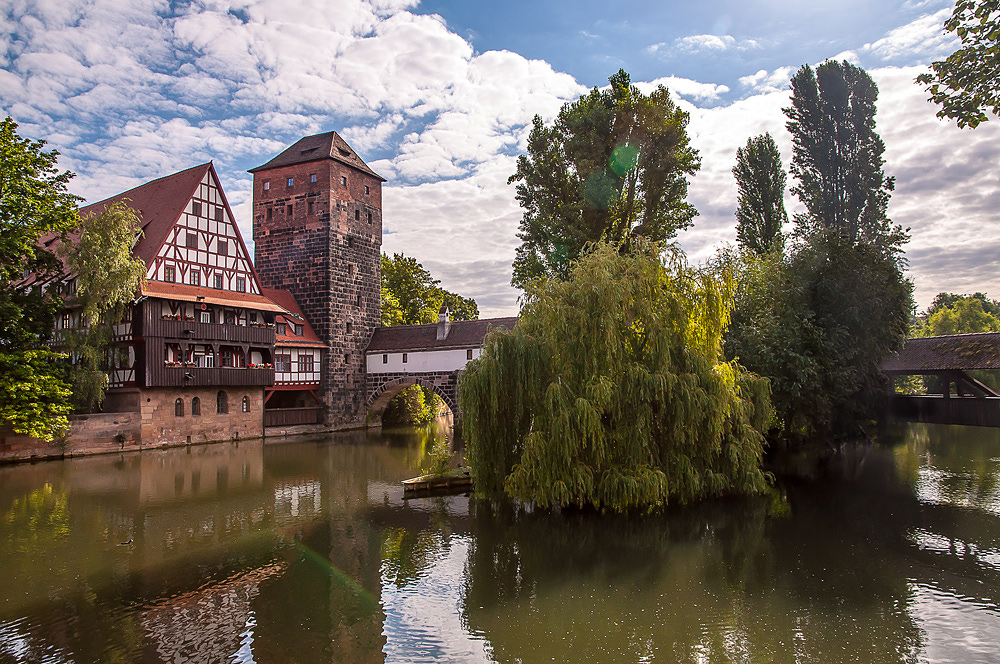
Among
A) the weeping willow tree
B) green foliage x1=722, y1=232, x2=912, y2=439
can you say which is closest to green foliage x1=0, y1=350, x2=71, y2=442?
the weeping willow tree

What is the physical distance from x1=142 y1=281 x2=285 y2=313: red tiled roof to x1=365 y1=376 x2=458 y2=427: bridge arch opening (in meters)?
7.95

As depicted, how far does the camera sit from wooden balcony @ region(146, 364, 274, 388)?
25.8 metres

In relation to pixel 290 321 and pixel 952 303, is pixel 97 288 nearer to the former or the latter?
pixel 290 321

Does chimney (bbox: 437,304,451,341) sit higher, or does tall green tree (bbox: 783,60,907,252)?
tall green tree (bbox: 783,60,907,252)

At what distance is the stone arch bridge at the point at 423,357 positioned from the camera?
1329 inches

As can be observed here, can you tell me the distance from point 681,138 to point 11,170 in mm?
21692

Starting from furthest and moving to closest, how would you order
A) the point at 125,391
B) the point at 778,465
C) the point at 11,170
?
the point at 125,391 < the point at 778,465 < the point at 11,170

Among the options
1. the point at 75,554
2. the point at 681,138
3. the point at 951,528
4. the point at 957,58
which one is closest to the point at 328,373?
the point at 681,138

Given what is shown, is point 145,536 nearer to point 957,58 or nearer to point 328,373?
A: point 957,58

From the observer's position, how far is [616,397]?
12859mm

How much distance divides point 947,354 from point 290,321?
93.9ft

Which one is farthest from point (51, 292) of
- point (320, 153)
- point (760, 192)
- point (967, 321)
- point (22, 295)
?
point (967, 321)

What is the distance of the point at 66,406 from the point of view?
71.8 ft

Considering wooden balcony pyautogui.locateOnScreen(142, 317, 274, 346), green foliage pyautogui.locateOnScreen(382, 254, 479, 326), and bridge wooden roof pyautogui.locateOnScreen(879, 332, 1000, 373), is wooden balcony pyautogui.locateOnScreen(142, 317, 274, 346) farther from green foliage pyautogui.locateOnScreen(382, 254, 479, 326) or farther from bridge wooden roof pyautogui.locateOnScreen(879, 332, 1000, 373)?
bridge wooden roof pyautogui.locateOnScreen(879, 332, 1000, 373)
